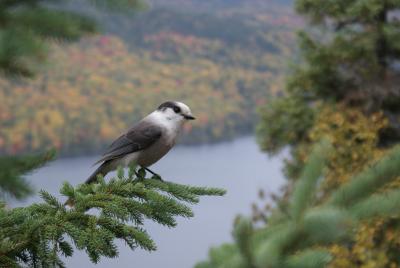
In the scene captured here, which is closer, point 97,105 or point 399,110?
point 399,110

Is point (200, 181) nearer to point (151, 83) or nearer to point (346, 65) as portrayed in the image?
point (151, 83)

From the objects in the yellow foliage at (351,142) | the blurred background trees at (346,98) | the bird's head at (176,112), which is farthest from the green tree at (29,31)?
the yellow foliage at (351,142)

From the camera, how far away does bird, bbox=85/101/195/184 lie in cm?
389

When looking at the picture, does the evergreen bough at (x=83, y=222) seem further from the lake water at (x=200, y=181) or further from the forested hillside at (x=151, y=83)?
the forested hillside at (x=151, y=83)

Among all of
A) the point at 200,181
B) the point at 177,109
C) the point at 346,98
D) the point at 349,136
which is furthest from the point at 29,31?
the point at 200,181

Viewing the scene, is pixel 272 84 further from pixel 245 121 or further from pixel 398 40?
pixel 398 40

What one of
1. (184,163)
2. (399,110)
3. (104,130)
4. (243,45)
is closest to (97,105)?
(104,130)

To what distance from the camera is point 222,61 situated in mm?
51156

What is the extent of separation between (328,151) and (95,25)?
576 millimetres

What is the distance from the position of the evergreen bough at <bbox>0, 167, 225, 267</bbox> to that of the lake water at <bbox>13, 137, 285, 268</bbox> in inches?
984

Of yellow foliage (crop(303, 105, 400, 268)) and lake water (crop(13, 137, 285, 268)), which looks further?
lake water (crop(13, 137, 285, 268))

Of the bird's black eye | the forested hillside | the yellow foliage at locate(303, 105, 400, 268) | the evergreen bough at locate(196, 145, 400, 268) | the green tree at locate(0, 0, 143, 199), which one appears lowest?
the evergreen bough at locate(196, 145, 400, 268)

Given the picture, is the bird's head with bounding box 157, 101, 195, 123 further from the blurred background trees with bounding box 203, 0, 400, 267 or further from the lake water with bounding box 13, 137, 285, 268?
the lake water with bounding box 13, 137, 285, 268

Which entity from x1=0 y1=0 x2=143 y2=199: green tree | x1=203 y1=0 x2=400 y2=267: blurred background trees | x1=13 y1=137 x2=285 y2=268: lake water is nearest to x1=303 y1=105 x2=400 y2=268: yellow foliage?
x1=203 y1=0 x2=400 y2=267: blurred background trees
